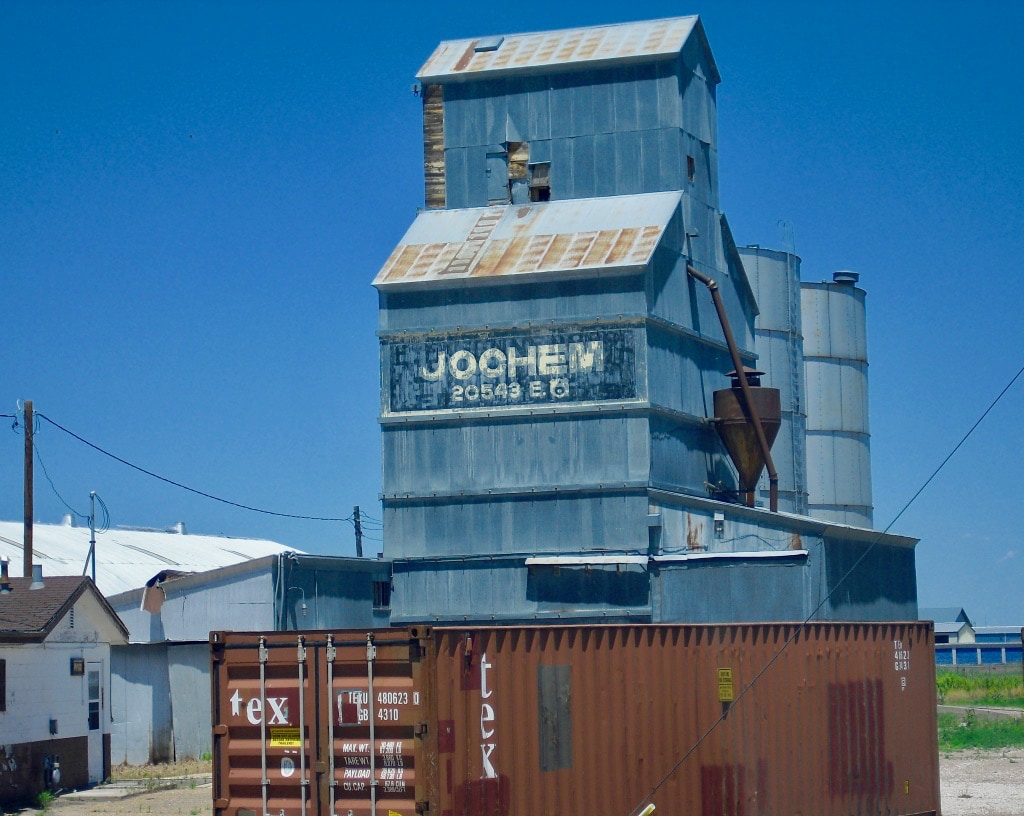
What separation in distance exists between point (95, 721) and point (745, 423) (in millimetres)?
18006

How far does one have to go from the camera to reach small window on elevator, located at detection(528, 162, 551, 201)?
40.7 meters

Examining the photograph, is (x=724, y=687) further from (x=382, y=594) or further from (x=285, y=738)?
(x=382, y=594)

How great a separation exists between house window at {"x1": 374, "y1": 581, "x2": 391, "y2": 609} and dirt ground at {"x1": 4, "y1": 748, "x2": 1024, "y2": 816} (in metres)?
10.7

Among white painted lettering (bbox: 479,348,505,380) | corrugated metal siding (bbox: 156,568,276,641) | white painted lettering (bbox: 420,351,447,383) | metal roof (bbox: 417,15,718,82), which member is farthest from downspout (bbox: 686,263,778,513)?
corrugated metal siding (bbox: 156,568,276,641)

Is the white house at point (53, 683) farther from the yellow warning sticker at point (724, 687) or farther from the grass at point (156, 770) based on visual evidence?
the yellow warning sticker at point (724, 687)

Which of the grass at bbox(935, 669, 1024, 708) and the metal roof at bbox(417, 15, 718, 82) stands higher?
the metal roof at bbox(417, 15, 718, 82)

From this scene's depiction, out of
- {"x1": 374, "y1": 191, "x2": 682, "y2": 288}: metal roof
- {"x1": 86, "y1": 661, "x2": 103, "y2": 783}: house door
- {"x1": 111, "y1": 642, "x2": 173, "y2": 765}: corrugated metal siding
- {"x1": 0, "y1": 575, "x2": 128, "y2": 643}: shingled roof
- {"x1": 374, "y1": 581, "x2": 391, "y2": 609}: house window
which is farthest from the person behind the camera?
{"x1": 374, "y1": 581, "x2": 391, "y2": 609}: house window

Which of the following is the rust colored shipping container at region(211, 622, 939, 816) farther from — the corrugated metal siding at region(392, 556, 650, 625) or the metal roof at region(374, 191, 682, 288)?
the metal roof at region(374, 191, 682, 288)

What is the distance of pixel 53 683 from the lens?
28.9 metres

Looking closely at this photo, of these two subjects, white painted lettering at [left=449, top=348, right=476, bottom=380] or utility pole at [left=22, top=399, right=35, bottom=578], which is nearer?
white painted lettering at [left=449, top=348, right=476, bottom=380]

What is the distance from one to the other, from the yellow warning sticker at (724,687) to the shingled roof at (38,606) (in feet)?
47.0

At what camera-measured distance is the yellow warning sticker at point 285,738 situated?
17.1m

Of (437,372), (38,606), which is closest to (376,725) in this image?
(38,606)

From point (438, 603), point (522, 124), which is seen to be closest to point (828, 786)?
point (438, 603)
